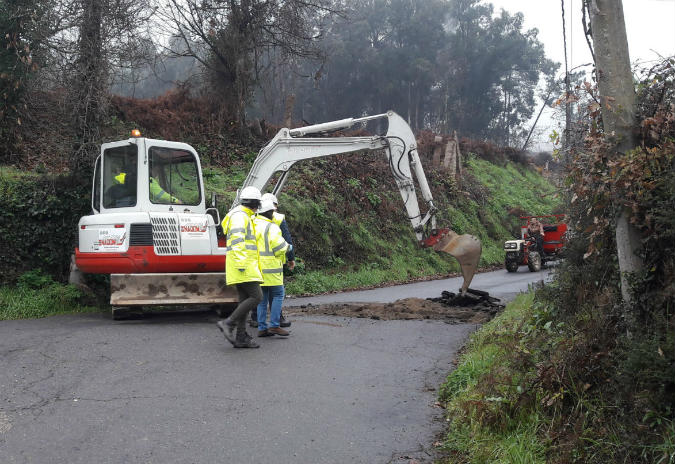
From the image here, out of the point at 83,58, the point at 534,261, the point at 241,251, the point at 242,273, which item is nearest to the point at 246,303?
the point at 242,273

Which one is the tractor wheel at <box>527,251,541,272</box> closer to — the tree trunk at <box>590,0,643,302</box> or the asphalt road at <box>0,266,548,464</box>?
the asphalt road at <box>0,266,548,464</box>

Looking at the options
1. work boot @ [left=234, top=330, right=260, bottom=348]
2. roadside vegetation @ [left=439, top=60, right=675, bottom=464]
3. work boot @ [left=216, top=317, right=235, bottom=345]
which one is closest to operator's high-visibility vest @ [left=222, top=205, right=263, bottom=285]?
work boot @ [left=216, top=317, right=235, bottom=345]

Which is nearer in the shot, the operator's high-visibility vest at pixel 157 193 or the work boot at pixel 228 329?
the work boot at pixel 228 329

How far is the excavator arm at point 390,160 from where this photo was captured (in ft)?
40.8

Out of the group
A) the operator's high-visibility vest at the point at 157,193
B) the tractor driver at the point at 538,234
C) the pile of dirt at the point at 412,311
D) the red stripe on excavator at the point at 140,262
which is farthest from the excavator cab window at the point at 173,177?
A: the tractor driver at the point at 538,234

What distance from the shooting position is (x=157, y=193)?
11.1 metres

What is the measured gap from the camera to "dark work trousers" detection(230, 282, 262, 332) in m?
8.35

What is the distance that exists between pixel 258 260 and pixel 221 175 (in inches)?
490

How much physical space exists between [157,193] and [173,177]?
1.61 feet

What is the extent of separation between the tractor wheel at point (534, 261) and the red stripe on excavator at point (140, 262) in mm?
13293

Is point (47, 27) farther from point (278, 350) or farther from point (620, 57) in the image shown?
point (620, 57)

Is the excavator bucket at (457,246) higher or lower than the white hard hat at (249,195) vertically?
lower

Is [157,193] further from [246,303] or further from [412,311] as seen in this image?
[412,311]

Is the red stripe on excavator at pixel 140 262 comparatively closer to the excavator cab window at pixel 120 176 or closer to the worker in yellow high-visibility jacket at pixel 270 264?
the excavator cab window at pixel 120 176
